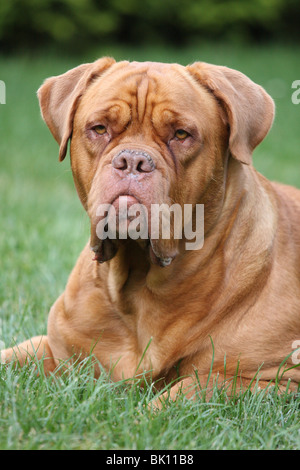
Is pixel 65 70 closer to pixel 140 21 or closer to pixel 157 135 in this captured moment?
pixel 140 21

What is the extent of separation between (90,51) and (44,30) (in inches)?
44.7

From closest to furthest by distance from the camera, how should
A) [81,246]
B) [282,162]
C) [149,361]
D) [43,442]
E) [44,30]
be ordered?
[43,442] → [149,361] → [81,246] → [282,162] → [44,30]

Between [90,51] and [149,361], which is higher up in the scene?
[90,51]

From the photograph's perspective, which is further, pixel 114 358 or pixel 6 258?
pixel 6 258

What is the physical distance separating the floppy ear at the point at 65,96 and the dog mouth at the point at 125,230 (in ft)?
Answer: 1.74

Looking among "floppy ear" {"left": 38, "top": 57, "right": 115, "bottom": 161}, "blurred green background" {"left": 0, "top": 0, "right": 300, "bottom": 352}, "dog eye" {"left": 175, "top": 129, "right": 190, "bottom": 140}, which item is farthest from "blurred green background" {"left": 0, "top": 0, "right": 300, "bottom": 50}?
"dog eye" {"left": 175, "top": 129, "right": 190, "bottom": 140}

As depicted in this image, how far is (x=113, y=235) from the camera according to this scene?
3154mm

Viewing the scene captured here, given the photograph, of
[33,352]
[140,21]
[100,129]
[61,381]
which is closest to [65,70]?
[140,21]

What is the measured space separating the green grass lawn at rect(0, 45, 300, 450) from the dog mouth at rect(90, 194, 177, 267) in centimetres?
47

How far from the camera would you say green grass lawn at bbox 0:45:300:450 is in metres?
2.69

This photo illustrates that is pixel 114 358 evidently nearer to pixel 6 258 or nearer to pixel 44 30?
pixel 6 258

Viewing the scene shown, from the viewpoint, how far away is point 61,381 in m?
3.04

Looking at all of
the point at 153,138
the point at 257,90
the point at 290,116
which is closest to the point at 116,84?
the point at 153,138

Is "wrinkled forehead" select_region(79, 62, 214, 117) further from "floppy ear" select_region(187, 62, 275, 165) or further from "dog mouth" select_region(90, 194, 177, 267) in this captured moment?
"dog mouth" select_region(90, 194, 177, 267)
